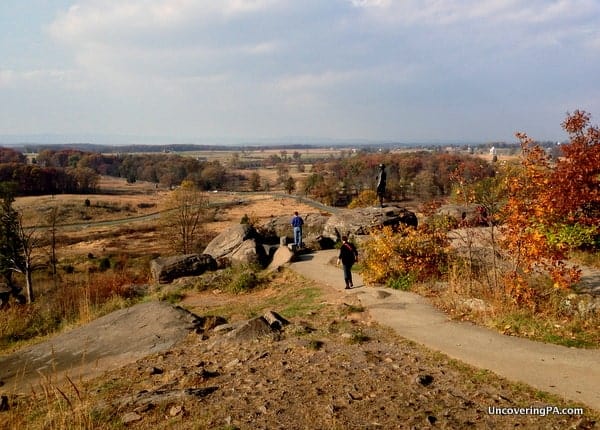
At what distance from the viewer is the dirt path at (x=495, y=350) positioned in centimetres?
639

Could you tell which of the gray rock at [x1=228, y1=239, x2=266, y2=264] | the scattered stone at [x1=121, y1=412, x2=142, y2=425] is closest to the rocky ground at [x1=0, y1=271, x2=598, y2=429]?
the scattered stone at [x1=121, y1=412, x2=142, y2=425]

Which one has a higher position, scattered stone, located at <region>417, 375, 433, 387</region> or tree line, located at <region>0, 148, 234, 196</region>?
scattered stone, located at <region>417, 375, 433, 387</region>

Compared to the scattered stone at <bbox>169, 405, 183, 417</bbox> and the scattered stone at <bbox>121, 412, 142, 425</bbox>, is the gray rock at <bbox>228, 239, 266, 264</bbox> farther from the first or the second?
the scattered stone at <bbox>121, 412, 142, 425</bbox>

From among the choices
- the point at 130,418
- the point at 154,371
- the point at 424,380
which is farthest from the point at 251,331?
the point at 424,380

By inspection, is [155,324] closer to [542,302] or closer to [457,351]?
[457,351]

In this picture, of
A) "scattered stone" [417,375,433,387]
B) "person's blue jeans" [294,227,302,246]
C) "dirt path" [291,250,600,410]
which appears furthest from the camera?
"person's blue jeans" [294,227,302,246]

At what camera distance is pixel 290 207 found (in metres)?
81.2

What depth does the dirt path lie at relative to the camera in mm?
6391

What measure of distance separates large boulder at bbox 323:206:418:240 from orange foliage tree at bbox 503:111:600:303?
23.3 feet

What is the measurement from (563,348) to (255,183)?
11719 cm

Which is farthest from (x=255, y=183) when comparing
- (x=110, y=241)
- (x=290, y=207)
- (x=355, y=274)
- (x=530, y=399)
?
(x=530, y=399)

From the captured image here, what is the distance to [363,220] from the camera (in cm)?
1884

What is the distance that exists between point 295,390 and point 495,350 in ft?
12.0

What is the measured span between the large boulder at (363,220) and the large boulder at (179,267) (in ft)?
17.6
